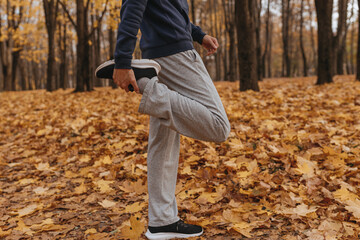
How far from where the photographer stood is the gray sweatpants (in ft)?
4.85

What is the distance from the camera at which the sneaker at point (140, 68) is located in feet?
4.83

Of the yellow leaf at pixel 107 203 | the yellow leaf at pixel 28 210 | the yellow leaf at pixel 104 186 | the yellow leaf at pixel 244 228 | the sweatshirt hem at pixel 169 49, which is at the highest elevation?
the sweatshirt hem at pixel 169 49

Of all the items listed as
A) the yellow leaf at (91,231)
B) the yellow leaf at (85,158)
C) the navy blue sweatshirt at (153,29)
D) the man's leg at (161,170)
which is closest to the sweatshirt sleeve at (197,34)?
the navy blue sweatshirt at (153,29)

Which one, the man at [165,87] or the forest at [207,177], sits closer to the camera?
the man at [165,87]

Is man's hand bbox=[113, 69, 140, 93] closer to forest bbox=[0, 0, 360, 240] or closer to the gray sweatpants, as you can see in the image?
the gray sweatpants

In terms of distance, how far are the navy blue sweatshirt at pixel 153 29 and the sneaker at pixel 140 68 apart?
0.05m

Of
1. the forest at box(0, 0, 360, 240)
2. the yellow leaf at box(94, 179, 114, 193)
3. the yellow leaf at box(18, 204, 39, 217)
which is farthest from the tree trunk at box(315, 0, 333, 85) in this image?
the yellow leaf at box(18, 204, 39, 217)

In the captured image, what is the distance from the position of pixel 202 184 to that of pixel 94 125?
9.15ft

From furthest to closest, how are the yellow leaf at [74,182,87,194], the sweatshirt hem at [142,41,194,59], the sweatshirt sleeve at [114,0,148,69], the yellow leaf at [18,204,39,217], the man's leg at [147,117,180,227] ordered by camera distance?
the yellow leaf at [74,182,87,194] < the yellow leaf at [18,204,39,217] < the man's leg at [147,117,180,227] < the sweatshirt hem at [142,41,194,59] < the sweatshirt sleeve at [114,0,148,69]

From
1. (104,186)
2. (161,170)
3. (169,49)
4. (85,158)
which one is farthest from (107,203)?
(169,49)

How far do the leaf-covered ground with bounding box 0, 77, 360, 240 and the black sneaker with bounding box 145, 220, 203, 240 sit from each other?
12 centimetres

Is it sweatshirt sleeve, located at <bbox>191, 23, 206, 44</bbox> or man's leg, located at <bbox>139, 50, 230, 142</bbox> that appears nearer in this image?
man's leg, located at <bbox>139, 50, 230, 142</bbox>

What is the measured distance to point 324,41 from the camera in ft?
30.6

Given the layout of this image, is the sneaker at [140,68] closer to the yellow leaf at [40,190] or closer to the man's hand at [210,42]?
the man's hand at [210,42]
